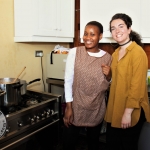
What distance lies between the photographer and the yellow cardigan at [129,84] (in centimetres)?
120

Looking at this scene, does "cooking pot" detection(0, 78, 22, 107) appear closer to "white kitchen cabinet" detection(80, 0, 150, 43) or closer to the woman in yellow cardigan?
the woman in yellow cardigan

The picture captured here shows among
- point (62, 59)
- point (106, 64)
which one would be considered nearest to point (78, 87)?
point (106, 64)

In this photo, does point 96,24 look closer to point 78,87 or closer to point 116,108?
point 78,87

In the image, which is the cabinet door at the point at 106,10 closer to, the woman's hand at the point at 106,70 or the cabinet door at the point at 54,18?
the cabinet door at the point at 54,18

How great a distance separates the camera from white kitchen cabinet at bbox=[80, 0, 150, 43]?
1.77m

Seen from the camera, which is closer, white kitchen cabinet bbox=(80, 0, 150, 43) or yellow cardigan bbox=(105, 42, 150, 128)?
yellow cardigan bbox=(105, 42, 150, 128)

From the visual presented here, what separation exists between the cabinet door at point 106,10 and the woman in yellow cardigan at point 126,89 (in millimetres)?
519

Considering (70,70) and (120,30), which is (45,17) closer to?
(70,70)

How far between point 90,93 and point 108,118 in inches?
8.7

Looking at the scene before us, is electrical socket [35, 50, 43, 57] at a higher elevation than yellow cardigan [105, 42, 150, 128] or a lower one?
higher

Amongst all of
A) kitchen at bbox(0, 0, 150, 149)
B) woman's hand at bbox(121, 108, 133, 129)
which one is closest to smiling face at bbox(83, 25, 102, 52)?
woman's hand at bbox(121, 108, 133, 129)

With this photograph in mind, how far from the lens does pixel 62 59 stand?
6.76ft

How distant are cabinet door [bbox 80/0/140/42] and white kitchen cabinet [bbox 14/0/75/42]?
23 centimetres

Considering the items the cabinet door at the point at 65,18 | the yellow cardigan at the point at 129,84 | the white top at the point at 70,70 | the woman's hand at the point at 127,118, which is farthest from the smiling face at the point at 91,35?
the cabinet door at the point at 65,18
